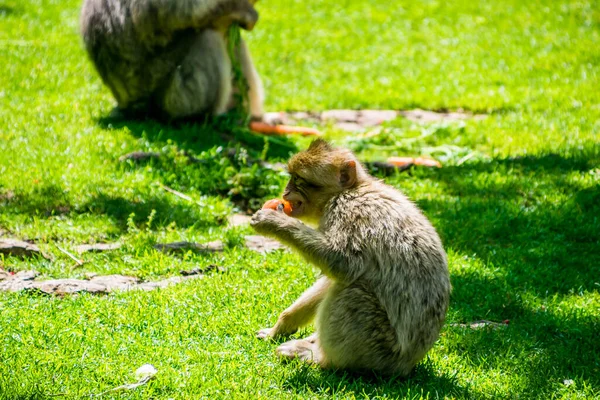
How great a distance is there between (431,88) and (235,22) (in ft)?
11.8

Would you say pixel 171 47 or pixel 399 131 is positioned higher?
pixel 171 47

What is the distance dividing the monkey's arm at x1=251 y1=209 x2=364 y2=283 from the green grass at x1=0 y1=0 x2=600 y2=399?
659 mm

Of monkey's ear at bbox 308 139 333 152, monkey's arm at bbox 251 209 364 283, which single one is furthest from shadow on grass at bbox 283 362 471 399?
monkey's ear at bbox 308 139 333 152

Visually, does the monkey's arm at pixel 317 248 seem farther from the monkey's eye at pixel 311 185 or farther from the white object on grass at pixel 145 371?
the white object on grass at pixel 145 371

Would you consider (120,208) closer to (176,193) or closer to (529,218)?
(176,193)

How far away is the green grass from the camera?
5066 millimetres

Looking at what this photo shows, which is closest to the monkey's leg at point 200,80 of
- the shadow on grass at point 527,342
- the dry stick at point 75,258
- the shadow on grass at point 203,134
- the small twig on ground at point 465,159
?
the shadow on grass at point 203,134

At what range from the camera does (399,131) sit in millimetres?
10602

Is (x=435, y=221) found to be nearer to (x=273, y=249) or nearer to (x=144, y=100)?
(x=273, y=249)

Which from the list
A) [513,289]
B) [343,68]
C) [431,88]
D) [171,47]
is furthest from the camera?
[343,68]

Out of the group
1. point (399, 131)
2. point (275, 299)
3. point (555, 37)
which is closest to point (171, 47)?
point (399, 131)

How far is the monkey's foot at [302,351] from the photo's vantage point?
5.09m

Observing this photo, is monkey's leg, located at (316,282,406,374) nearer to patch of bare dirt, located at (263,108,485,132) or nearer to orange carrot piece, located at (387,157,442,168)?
orange carrot piece, located at (387,157,442,168)

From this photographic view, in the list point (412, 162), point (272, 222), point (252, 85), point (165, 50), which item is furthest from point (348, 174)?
point (252, 85)
